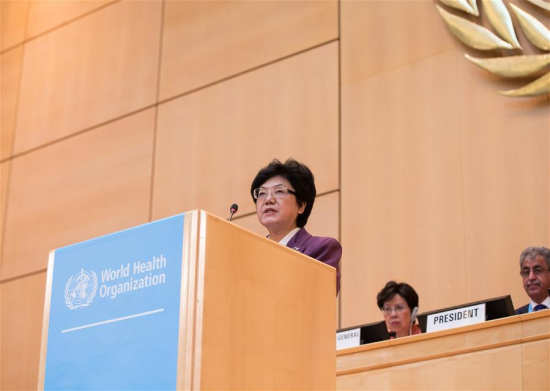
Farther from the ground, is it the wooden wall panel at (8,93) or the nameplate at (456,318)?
the wooden wall panel at (8,93)

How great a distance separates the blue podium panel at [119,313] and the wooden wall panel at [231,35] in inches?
173

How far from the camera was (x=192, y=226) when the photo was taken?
1.85m

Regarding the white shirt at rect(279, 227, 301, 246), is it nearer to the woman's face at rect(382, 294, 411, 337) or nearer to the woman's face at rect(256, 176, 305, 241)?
the woman's face at rect(256, 176, 305, 241)

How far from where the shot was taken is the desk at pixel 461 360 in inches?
130

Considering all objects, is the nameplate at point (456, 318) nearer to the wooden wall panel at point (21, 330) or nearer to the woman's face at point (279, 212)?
the woman's face at point (279, 212)

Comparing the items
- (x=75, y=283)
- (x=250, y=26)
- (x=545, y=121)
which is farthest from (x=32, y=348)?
(x=75, y=283)

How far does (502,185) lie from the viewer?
5.05m

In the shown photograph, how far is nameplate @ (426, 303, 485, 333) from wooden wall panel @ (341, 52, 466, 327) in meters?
1.38

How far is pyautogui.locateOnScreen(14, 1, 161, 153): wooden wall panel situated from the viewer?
7.19 m

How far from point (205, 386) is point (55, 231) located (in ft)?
18.5

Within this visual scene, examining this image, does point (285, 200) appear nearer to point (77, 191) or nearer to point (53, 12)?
point (77, 191)

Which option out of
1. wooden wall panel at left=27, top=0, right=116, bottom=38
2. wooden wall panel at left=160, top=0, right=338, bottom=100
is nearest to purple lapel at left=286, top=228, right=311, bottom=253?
wooden wall panel at left=160, top=0, right=338, bottom=100

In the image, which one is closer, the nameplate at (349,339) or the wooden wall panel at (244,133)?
the nameplate at (349,339)

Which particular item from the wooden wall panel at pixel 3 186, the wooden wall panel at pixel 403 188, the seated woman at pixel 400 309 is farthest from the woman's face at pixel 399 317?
the wooden wall panel at pixel 3 186
